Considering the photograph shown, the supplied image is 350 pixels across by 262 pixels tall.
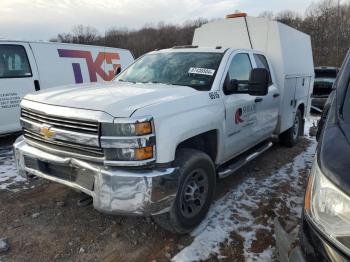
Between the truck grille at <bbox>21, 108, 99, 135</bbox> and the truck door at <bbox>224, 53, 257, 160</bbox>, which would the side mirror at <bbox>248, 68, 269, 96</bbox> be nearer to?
the truck door at <bbox>224, 53, 257, 160</bbox>

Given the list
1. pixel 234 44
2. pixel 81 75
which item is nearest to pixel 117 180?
pixel 234 44

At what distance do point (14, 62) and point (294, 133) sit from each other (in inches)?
222

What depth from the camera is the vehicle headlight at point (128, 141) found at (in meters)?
2.68

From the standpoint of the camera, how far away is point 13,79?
6.19 m

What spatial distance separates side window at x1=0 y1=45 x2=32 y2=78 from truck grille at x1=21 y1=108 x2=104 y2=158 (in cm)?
319

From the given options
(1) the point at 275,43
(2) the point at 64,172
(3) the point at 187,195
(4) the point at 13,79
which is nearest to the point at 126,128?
(2) the point at 64,172

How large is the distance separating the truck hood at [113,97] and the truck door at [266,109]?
161 cm

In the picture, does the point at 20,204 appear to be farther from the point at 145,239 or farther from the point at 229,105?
the point at 229,105

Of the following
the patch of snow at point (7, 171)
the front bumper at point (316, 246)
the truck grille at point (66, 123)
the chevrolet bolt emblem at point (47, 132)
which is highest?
the truck grille at point (66, 123)

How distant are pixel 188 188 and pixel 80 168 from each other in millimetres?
1042

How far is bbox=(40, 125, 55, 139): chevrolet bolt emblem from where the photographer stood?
307cm

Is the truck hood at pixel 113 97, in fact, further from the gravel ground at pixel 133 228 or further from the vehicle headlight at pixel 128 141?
the gravel ground at pixel 133 228

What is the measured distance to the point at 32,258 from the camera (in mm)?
2945

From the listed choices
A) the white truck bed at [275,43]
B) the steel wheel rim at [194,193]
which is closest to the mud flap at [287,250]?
the steel wheel rim at [194,193]
